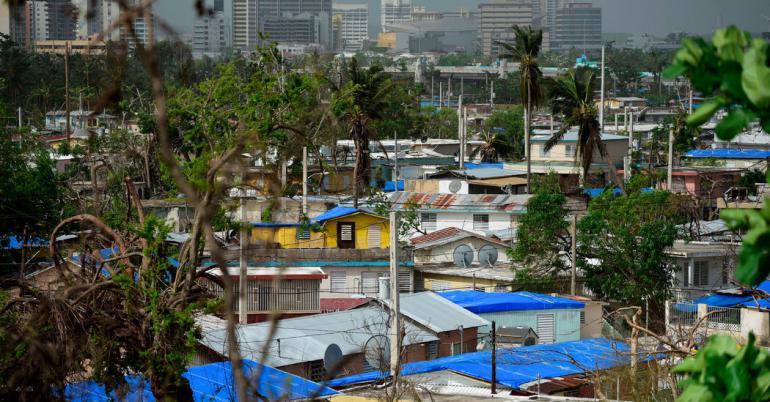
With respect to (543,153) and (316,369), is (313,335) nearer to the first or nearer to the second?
(316,369)

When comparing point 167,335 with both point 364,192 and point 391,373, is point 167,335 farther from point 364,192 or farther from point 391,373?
point 364,192

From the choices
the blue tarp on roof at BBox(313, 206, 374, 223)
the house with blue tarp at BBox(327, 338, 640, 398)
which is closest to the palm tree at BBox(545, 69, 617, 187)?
the blue tarp on roof at BBox(313, 206, 374, 223)

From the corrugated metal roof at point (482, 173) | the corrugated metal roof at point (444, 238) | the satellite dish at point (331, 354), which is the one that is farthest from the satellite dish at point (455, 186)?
the satellite dish at point (331, 354)

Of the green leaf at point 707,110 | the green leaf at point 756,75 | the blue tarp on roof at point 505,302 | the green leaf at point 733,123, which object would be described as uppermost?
the green leaf at point 756,75

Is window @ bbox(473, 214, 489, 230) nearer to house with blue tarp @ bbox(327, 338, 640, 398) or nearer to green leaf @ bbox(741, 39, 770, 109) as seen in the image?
house with blue tarp @ bbox(327, 338, 640, 398)

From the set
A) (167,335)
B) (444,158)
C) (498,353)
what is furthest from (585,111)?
(167,335)

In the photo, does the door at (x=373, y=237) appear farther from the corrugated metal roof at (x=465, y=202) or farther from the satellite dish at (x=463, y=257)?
the corrugated metal roof at (x=465, y=202)
